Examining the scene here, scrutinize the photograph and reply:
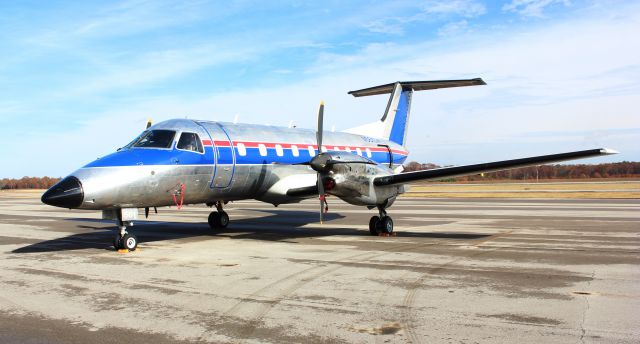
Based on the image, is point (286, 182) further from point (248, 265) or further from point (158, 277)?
point (158, 277)

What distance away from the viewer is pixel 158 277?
8781mm

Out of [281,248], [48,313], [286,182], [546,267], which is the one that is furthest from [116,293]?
[286,182]

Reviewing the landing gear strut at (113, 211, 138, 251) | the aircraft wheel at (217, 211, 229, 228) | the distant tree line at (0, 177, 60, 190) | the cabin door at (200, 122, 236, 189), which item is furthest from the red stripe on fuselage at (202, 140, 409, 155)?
the distant tree line at (0, 177, 60, 190)

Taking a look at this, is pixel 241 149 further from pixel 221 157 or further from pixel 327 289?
pixel 327 289

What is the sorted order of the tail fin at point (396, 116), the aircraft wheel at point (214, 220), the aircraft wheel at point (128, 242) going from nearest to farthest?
the aircraft wheel at point (128, 242), the aircraft wheel at point (214, 220), the tail fin at point (396, 116)

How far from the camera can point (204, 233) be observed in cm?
1622

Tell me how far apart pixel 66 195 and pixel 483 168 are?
976 cm

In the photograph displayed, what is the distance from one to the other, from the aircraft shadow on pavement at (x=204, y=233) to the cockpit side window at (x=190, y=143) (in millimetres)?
2910

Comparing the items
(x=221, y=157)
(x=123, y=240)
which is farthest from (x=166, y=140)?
(x=123, y=240)

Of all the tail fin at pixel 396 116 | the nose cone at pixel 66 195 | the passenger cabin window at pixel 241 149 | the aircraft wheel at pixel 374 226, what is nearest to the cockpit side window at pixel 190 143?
the passenger cabin window at pixel 241 149

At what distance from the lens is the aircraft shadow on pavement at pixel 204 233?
44.5ft

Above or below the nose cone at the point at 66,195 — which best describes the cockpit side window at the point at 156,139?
above

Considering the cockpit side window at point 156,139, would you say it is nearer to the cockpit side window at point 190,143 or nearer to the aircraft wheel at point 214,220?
the cockpit side window at point 190,143

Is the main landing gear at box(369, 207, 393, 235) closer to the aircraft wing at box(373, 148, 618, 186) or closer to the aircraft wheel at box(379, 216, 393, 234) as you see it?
the aircraft wheel at box(379, 216, 393, 234)
